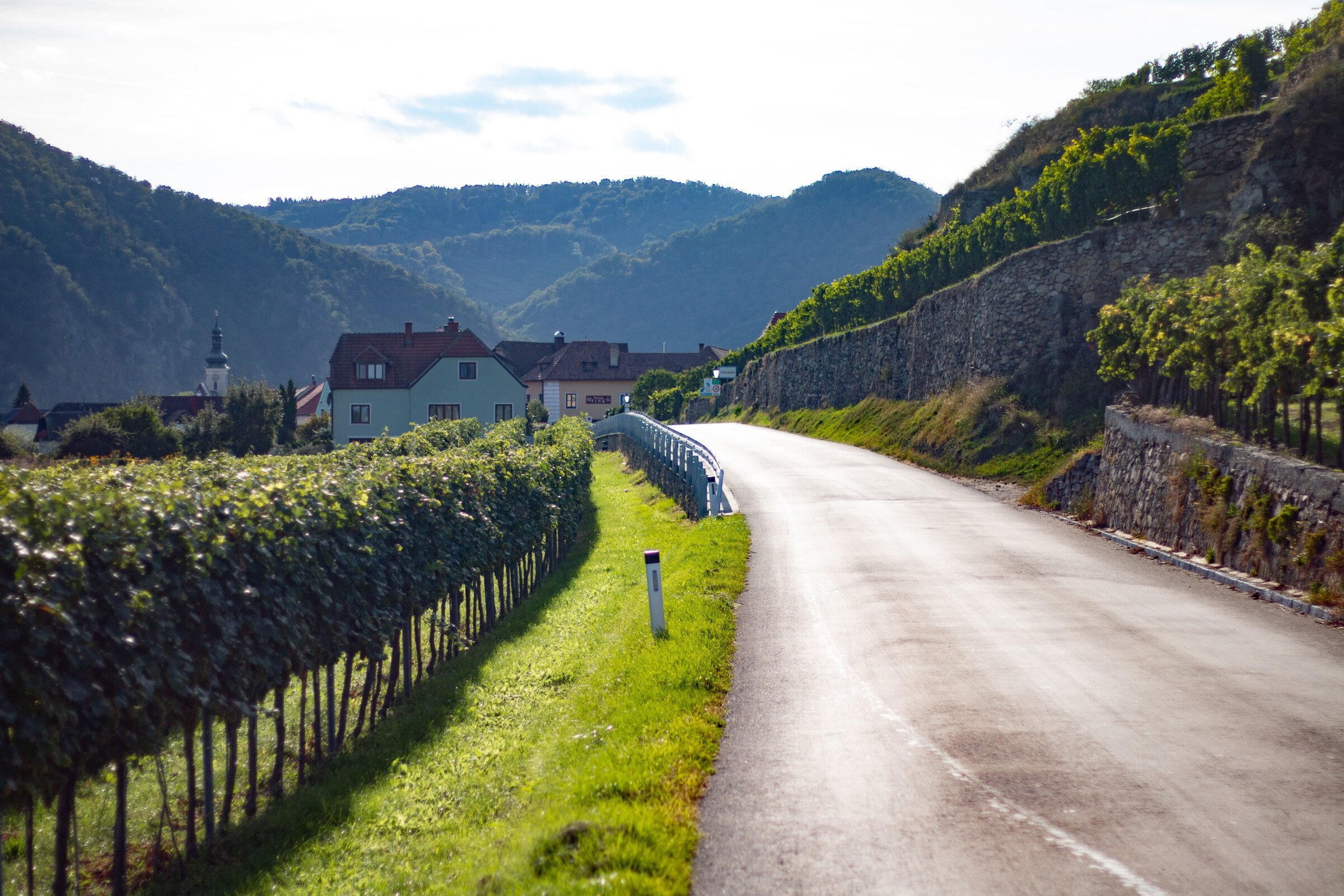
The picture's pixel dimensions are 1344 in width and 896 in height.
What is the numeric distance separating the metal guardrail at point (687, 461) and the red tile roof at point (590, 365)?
233 feet

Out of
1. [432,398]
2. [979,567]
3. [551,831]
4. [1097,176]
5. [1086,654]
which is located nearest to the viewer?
[551,831]

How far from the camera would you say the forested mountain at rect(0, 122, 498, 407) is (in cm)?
14438

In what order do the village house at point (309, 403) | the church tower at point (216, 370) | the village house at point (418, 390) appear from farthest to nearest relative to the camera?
the church tower at point (216, 370), the village house at point (309, 403), the village house at point (418, 390)

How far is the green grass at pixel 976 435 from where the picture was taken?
22609 millimetres

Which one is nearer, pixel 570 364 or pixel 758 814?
pixel 758 814

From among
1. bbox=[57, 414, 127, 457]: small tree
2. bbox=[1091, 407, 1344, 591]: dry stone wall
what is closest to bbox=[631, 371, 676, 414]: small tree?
bbox=[57, 414, 127, 457]: small tree

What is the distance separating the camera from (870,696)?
8.02 m

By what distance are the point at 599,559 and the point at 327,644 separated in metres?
11.2

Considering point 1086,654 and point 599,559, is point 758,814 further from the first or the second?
point 599,559

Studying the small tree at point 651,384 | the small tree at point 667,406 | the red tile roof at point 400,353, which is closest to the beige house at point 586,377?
the small tree at point 651,384

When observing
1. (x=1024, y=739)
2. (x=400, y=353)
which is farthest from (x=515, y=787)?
(x=400, y=353)

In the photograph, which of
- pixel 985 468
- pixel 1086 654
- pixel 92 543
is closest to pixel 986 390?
pixel 985 468

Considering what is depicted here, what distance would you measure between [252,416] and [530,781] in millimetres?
77778

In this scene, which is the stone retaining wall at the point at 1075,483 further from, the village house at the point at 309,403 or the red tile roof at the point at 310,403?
the red tile roof at the point at 310,403
